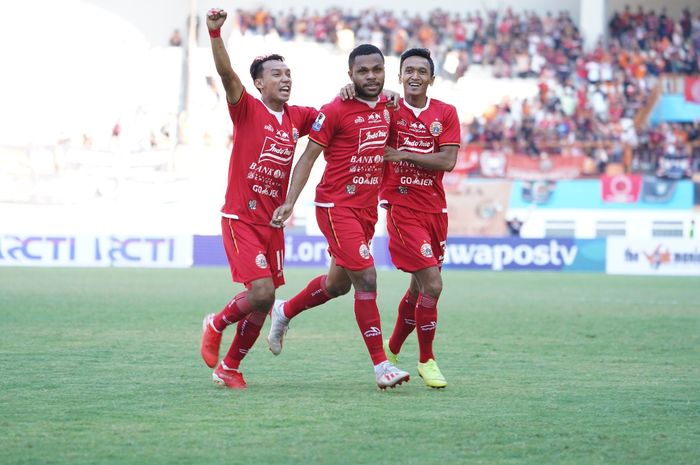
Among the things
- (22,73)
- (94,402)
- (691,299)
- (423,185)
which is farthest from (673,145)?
(94,402)

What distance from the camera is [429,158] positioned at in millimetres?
8328

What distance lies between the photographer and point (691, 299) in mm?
18984

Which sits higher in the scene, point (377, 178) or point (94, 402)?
point (377, 178)

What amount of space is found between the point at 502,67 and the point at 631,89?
4.42 meters

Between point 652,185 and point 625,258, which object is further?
point 652,185

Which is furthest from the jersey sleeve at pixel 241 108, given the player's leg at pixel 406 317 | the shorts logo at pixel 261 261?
the player's leg at pixel 406 317

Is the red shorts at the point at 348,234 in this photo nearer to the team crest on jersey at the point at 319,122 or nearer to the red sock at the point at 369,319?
the red sock at the point at 369,319

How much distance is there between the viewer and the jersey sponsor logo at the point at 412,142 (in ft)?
27.7

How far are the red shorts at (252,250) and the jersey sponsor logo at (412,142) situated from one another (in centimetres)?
110

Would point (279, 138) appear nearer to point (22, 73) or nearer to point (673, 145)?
point (673, 145)

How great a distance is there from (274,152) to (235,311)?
3.74ft

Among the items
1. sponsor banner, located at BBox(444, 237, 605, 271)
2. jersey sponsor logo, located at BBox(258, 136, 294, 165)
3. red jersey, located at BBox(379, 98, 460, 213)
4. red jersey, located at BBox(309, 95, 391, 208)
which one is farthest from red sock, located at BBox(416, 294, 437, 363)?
sponsor banner, located at BBox(444, 237, 605, 271)

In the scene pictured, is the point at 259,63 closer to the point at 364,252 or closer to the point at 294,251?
the point at 364,252

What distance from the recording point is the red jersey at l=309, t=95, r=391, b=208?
808 cm
